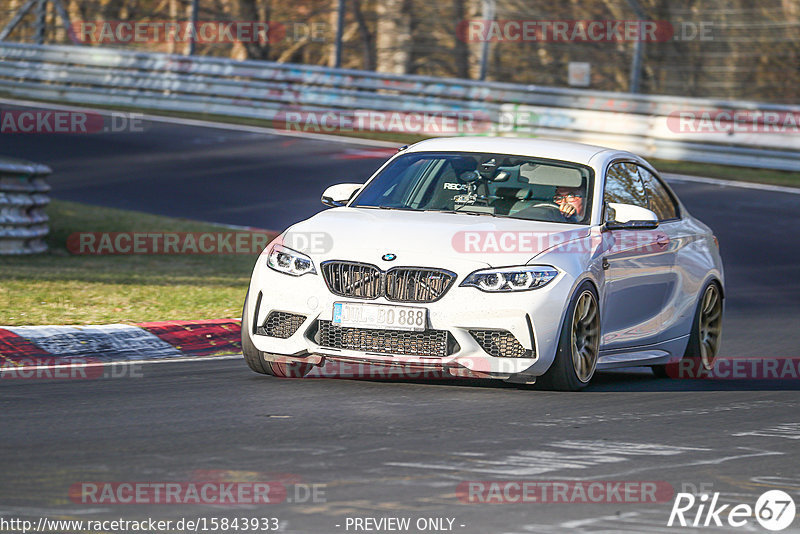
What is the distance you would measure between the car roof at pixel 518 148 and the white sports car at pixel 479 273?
1cm

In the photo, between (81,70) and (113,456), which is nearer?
(113,456)

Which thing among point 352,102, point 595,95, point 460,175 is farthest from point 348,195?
point 352,102

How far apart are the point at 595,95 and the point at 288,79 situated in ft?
20.7

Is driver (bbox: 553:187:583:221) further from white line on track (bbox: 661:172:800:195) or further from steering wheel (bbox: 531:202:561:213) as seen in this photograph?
white line on track (bbox: 661:172:800:195)

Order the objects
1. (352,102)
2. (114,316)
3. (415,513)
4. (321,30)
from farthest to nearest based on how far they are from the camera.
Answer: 1. (321,30)
2. (352,102)
3. (114,316)
4. (415,513)

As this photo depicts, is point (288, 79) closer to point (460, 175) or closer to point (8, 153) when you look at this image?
point (8, 153)

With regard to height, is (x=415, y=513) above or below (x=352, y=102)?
below

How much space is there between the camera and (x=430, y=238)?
26.7ft

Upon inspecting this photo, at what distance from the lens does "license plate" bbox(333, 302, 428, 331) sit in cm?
787

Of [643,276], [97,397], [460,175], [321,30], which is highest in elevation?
[321,30]

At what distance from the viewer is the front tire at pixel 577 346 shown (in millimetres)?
8109

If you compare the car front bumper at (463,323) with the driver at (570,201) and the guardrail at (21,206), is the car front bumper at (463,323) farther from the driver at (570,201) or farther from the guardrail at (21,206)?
the guardrail at (21,206)

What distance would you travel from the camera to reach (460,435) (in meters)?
6.79

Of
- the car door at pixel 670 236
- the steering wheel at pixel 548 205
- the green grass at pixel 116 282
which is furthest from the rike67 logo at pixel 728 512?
the green grass at pixel 116 282
